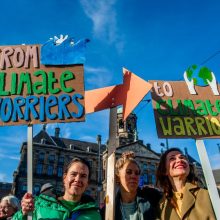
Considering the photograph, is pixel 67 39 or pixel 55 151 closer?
pixel 67 39

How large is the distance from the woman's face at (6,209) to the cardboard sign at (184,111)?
2.03 meters

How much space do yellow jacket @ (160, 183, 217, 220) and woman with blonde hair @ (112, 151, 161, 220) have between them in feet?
0.41

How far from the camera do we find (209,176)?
125 inches

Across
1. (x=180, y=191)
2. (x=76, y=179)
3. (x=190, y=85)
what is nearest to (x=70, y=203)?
(x=76, y=179)

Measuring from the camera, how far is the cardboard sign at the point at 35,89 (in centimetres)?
324

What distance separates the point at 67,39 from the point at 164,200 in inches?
84.6

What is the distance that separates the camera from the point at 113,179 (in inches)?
110

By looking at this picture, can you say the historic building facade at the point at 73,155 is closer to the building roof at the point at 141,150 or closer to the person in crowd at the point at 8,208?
the building roof at the point at 141,150

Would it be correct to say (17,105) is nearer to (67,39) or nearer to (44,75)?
(44,75)

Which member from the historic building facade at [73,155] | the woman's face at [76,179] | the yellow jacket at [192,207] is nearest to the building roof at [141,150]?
the historic building facade at [73,155]

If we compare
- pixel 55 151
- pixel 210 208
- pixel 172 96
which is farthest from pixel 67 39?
pixel 55 151

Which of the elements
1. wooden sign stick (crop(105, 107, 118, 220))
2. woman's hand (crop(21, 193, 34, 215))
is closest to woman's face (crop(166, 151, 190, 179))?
wooden sign stick (crop(105, 107, 118, 220))

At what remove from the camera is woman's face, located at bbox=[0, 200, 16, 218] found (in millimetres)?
3637

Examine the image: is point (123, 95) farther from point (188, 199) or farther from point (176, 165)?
point (188, 199)
